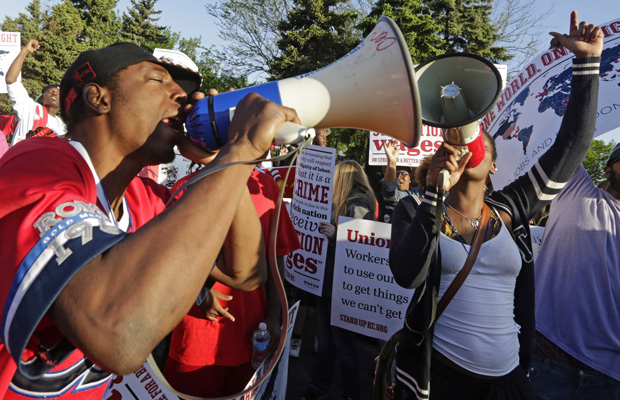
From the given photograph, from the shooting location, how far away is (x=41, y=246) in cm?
75

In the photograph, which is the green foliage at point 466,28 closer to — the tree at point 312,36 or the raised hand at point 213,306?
the tree at point 312,36

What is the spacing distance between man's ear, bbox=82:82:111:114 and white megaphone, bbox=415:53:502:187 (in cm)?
121

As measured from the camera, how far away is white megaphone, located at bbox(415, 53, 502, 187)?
179 centimetres

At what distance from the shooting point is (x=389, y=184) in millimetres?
4652

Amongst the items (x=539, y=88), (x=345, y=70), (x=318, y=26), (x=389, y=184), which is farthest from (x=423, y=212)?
(x=318, y=26)

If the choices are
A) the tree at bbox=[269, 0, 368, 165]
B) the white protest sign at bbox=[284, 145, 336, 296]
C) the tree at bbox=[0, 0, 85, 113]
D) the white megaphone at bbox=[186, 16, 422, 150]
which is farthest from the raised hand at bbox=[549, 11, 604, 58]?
the tree at bbox=[0, 0, 85, 113]

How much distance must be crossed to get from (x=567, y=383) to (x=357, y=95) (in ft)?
6.69

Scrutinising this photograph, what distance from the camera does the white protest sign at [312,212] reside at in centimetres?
368

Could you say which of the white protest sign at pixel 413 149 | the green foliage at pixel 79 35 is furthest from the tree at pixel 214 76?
the white protest sign at pixel 413 149

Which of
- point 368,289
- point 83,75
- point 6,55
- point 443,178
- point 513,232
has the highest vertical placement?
point 6,55

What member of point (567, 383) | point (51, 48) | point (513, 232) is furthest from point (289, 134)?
point (51, 48)

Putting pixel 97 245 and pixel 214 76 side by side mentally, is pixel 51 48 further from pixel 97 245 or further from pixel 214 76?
pixel 97 245

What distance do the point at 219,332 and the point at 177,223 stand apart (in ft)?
4.93

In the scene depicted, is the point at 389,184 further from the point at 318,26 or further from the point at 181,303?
the point at 318,26
